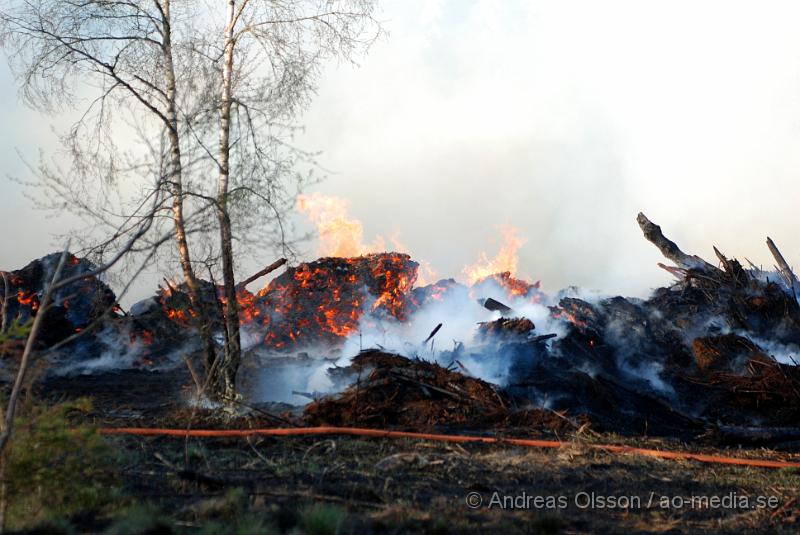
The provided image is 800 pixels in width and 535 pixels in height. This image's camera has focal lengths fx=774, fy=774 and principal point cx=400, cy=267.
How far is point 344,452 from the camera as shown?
9633mm

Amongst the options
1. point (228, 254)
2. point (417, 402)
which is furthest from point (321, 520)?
point (228, 254)

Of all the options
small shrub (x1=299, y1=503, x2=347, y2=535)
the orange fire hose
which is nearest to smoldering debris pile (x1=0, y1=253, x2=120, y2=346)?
the orange fire hose

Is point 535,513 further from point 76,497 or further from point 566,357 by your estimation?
point 566,357

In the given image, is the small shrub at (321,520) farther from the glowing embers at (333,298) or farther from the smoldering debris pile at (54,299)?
the smoldering debris pile at (54,299)

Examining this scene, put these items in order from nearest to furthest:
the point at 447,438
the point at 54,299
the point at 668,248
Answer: the point at 447,438
the point at 668,248
the point at 54,299

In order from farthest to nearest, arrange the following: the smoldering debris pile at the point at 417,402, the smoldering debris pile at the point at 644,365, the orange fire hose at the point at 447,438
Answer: the smoldering debris pile at the point at 644,365 → the smoldering debris pile at the point at 417,402 → the orange fire hose at the point at 447,438

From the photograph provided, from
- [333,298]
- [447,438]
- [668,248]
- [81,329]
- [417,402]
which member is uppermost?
[668,248]

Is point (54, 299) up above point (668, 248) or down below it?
below

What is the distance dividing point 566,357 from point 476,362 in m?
2.06

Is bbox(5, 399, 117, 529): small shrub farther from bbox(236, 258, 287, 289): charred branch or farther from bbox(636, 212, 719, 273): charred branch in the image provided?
bbox(636, 212, 719, 273): charred branch

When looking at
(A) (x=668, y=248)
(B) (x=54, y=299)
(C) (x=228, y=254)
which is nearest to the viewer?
(C) (x=228, y=254)

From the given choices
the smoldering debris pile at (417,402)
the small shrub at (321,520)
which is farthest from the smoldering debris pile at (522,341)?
the small shrub at (321,520)

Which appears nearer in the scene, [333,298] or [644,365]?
[644,365]

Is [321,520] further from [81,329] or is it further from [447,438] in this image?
[81,329]
